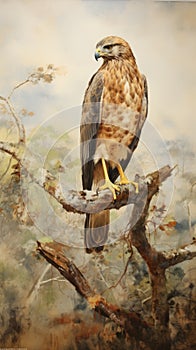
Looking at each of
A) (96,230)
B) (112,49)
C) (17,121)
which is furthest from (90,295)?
(112,49)

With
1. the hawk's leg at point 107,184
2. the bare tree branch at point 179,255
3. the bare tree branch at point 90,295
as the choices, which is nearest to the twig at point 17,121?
the hawk's leg at point 107,184

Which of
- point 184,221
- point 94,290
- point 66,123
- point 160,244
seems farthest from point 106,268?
point 66,123

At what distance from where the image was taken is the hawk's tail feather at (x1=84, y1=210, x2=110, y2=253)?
99.4 inches

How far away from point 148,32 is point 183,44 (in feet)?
0.66

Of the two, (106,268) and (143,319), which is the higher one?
(106,268)

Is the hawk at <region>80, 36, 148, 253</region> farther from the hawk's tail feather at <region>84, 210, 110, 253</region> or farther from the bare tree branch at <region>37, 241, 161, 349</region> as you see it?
the bare tree branch at <region>37, 241, 161, 349</region>

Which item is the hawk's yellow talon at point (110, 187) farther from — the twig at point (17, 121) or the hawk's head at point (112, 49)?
the hawk's head at point (112, 49)

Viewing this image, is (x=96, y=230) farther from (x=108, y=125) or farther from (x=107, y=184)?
(x=108, y=125)

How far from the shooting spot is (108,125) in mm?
2541

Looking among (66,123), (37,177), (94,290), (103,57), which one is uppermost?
(103,57)

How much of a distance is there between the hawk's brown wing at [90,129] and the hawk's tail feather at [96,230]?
6.1 inches

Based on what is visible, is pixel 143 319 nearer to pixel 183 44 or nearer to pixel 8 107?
pixel 8 107

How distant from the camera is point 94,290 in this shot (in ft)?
8.22

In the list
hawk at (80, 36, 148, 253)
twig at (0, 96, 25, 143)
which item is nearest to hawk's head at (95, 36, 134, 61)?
hawk at (80, 36, 148, 253)
